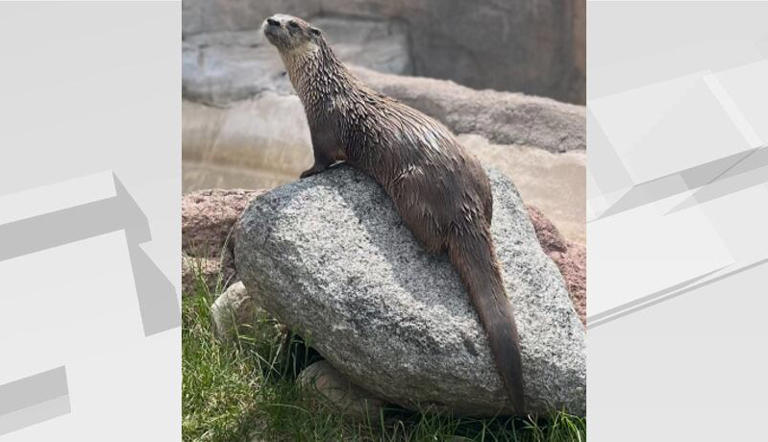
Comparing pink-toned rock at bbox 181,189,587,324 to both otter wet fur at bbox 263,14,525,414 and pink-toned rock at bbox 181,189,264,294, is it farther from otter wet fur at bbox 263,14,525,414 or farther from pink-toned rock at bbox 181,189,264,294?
otter wet fur at bbox 263,14,525,414

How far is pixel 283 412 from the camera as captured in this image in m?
3.02

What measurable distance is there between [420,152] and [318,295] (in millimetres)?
554

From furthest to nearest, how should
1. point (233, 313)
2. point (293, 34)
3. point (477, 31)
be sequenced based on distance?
point (477, 31) < point (233, 313) < point (293, 34)

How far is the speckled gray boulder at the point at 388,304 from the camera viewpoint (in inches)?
110

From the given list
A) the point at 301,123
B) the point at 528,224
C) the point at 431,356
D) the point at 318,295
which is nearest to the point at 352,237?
the point at 318,295

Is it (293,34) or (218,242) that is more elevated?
(293,34)

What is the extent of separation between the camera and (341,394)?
3055mm

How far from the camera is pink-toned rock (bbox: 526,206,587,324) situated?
11.7 feet

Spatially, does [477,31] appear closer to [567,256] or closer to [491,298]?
[567,256]
